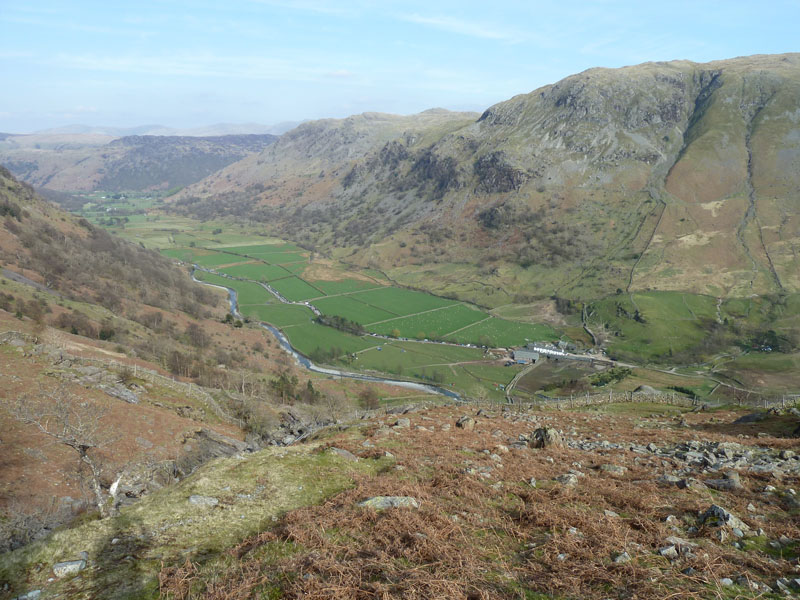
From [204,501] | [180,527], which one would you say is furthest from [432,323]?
[180,527]

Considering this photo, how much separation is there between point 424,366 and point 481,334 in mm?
38580

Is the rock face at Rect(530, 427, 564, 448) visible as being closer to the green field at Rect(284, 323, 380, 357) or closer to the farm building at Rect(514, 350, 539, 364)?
the green field at Rect(284, 323, 380, 357)

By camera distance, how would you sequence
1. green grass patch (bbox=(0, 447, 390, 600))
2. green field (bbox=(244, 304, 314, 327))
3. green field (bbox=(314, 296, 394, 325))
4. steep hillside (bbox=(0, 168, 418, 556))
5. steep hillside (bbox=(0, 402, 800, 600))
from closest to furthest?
steep hillside (bbox=(0, 402, 800, 600))
green grass patch (bbox=(0, 447, 390, 600))
steep hillside (bbox=(0, 168, 418, 556))
green field (bbox=(244, 304, 314, 327))
green field (bbox=(314, 296, 394, 325))

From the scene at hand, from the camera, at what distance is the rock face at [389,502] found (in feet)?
43.9

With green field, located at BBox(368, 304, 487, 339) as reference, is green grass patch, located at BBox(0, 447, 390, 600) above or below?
above

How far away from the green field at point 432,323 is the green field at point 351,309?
23.8ft

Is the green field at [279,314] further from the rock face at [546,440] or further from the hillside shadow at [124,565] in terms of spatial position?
the hillside shadow at [124,565]

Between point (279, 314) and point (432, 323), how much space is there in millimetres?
62082

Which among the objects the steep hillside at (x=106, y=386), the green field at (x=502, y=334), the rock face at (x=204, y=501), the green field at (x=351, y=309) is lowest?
the green field at (x=502, y=334)

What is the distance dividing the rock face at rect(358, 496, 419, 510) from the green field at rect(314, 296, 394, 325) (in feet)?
508

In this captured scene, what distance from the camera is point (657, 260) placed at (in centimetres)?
19650

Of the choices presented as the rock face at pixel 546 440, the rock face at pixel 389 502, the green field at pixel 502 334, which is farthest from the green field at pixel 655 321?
the rock face at pixel 389 502

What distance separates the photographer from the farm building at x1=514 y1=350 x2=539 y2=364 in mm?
142125

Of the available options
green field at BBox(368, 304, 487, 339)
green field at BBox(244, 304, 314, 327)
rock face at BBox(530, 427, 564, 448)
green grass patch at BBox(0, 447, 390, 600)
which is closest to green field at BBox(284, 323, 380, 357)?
green field at BBox(244, 304, 314, 327)
